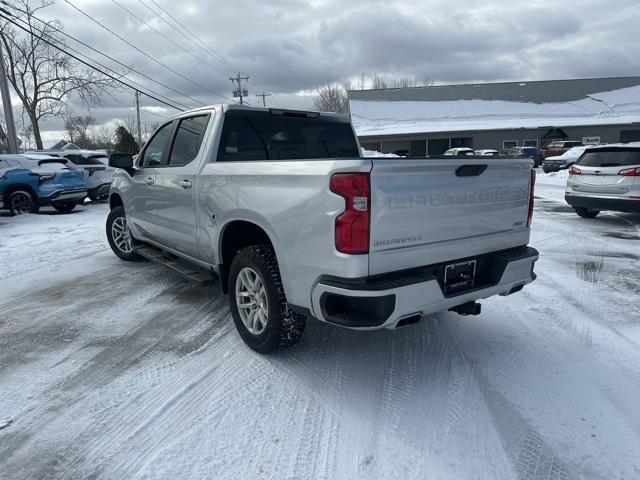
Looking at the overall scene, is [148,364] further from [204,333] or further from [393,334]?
[393,334]

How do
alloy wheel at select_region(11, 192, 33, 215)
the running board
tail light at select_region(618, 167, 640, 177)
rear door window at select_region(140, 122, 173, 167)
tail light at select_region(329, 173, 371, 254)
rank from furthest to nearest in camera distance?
alloy wheel at select_region(11, 192, 33, 215) < tail light at select_region(618, 167, 640, 177) < rear door window at select_region(140, 122, 173, 167) < the running board < tail light at select_region(329, 173, 371, 254)

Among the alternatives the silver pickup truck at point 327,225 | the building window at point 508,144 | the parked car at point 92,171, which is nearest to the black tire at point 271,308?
the silver pickup truck at point 327,225

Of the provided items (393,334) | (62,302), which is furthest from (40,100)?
(393,334)

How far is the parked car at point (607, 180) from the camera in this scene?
9266 mm

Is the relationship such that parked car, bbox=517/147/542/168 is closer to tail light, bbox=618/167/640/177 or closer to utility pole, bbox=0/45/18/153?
tail light, bbox=618/167/640/177

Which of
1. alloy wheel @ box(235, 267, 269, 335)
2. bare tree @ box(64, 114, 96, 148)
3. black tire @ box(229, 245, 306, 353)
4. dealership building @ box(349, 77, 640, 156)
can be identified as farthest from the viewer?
bare tree @ box(64, 114, 96, 148)

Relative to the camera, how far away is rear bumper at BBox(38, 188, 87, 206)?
1230 cm

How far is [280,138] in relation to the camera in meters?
4.67

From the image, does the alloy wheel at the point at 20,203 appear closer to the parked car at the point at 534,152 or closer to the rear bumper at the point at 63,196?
the rear bumper at the point at 63,196

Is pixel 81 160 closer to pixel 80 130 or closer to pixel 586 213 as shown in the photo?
pixel 586 213

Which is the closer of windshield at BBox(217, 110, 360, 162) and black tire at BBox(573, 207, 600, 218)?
windshield at BBox(217, 110, 360, 162)

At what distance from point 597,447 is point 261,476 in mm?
1863

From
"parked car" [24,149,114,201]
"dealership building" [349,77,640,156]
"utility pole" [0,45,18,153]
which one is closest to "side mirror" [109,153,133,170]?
"parked car" [24,149,114,201]

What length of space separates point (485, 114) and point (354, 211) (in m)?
42.5
